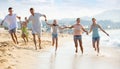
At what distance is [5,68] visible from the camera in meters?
11.1

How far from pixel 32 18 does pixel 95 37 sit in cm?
311

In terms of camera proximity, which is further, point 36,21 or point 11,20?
point 11,20

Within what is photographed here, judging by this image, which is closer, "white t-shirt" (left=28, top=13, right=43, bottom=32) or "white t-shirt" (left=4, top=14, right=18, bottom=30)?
"white t-shirt" (left=28, top=13, right=43, bottom=32)

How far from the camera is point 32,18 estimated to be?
57.3 ft

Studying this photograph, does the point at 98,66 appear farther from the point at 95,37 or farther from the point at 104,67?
the point at 95,37

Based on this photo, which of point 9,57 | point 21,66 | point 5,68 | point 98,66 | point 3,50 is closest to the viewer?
point 5,68

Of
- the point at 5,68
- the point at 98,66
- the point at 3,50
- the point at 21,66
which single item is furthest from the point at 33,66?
the point at 3,50

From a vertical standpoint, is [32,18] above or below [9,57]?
above

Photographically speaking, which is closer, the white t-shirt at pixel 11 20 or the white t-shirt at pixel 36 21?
the white t-shirt at pixel 36 21

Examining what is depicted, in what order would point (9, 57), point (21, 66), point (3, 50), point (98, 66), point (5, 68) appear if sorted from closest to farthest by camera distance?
point (5, 68), point (21, 66), point (98, 66), point (9, 57), point (3, 50)

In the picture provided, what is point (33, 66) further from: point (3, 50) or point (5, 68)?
point (3, 50)

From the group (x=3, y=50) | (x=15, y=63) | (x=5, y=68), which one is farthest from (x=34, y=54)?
(x=5, y=68)

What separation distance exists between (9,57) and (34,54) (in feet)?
7.88

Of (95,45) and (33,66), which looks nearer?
(33,66)
